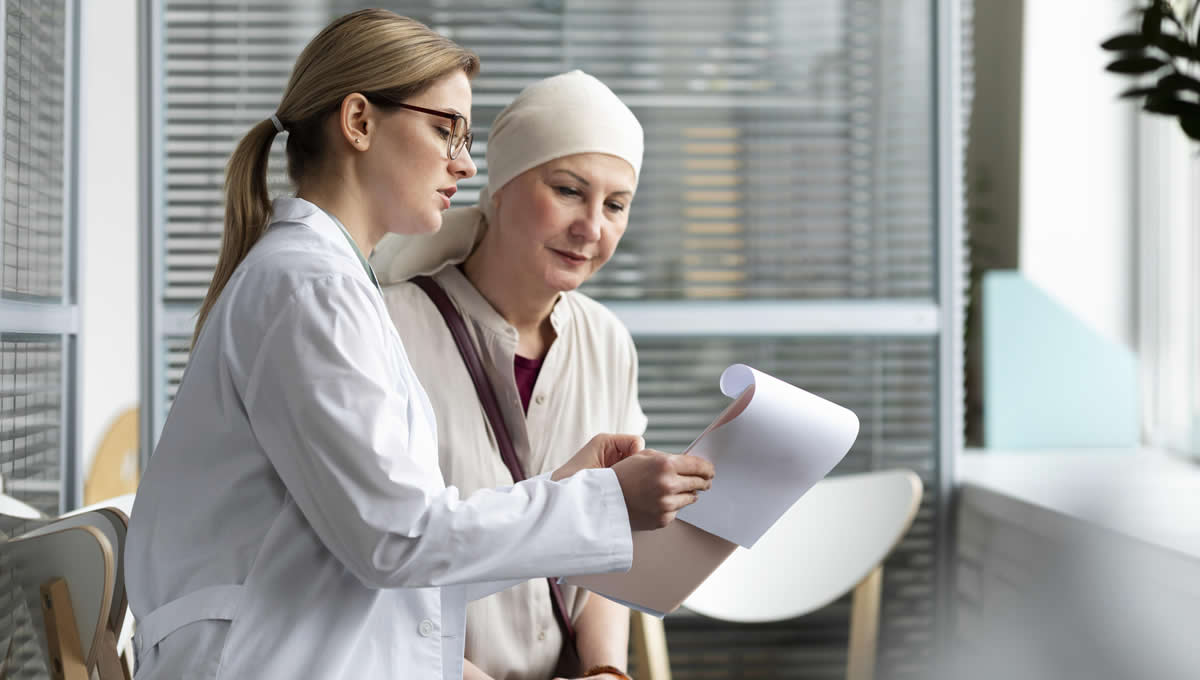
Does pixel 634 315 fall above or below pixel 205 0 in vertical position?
below

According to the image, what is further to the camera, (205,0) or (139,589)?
(205,0)

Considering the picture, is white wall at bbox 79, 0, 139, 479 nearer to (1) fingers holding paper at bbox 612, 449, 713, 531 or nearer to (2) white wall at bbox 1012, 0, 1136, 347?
(1) fingers holding paper at bbox 612, 449, 713, 531

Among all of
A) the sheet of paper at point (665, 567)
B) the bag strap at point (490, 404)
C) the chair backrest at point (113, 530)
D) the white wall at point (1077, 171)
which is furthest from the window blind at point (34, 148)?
the white wall at point (1077, 171)

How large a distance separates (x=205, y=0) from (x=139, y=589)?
198 cm

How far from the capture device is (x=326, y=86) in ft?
3.65

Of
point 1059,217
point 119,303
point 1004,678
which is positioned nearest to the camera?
point 1004,678

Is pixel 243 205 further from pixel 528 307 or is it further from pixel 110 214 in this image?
pixel 110 214

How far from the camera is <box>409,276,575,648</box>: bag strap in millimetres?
1561

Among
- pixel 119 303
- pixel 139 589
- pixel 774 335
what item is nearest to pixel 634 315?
pixel 774 335

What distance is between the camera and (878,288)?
2684mm

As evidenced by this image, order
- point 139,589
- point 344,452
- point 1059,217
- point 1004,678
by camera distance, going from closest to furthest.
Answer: point 344,452 → point 139,589 → point 1004,678 → point 1059,217

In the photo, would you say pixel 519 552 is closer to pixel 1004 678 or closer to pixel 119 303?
pixel 1004 678

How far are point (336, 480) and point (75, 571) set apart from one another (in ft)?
2.77

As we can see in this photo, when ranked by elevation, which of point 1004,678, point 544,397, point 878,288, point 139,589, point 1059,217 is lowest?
point 1004,678
